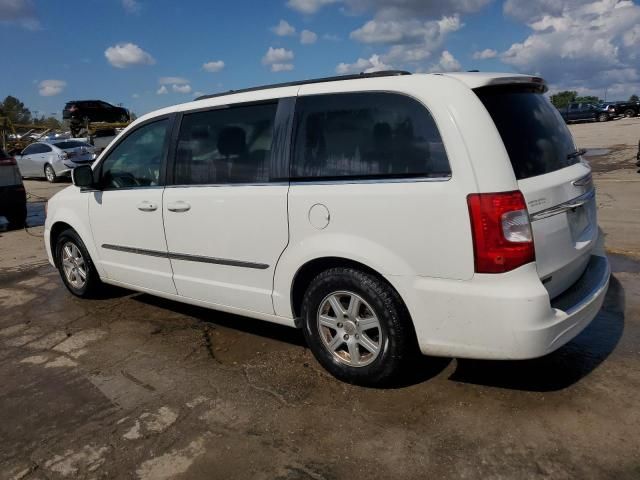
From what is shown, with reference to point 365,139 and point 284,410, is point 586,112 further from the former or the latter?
point 284,410

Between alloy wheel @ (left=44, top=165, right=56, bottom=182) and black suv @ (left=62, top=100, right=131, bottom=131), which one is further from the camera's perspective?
black suv @ (left=62, top=100, right=131, bottom=131)

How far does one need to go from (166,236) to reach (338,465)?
2268mm

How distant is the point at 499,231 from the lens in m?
2.69

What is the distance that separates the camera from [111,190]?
4680 millimetres

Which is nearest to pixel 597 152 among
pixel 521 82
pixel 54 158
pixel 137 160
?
pixel 521 82

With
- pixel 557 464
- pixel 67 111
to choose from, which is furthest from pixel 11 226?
pixel 67 111

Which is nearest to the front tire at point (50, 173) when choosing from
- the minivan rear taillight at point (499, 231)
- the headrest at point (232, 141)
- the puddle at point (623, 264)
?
the headrest at point (232, 141)

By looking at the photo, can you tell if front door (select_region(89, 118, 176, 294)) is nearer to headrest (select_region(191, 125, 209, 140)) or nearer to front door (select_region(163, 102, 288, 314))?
front door (select_region(163, 102, 288, 314))

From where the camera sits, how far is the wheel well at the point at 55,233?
5.39 meters

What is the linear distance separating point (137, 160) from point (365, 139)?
2.27 meters

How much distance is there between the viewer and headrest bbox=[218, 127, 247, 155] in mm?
3738

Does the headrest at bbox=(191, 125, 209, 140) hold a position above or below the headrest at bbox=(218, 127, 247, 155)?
above

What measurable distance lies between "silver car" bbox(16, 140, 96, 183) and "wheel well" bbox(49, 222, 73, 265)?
13585 millimetres

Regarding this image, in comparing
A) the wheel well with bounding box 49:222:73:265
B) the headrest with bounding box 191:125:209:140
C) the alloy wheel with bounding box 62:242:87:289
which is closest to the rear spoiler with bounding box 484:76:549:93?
the headrest with bounding box 191:125:209:140
